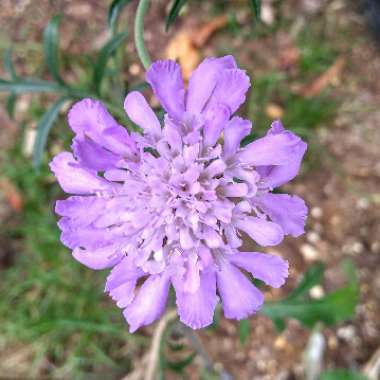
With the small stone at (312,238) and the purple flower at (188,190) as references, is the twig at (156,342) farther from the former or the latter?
the small stone at (312,238)

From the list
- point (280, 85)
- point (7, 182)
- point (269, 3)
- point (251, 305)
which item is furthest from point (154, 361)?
point (269, 3)

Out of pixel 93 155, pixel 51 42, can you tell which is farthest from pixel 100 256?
pixel 51 42

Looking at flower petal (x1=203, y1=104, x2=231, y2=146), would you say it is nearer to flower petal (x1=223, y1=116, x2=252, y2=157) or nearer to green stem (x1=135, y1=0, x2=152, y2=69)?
flower petal (x1=223, y1=116, x2=252, y2=157)

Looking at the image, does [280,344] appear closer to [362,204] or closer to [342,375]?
[342,375]

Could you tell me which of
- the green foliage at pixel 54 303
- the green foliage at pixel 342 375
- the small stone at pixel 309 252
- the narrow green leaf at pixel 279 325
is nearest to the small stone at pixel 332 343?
the green foliage at pixel 342 375

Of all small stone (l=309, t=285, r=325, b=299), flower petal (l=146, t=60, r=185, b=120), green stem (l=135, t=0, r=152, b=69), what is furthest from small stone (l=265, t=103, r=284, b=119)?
flower petal (l=146, t=60, r=185, b=120)

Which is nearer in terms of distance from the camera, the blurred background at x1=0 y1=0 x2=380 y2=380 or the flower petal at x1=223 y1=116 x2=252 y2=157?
the flower petal at x1=223 y1=116 x2=252 y2=157
